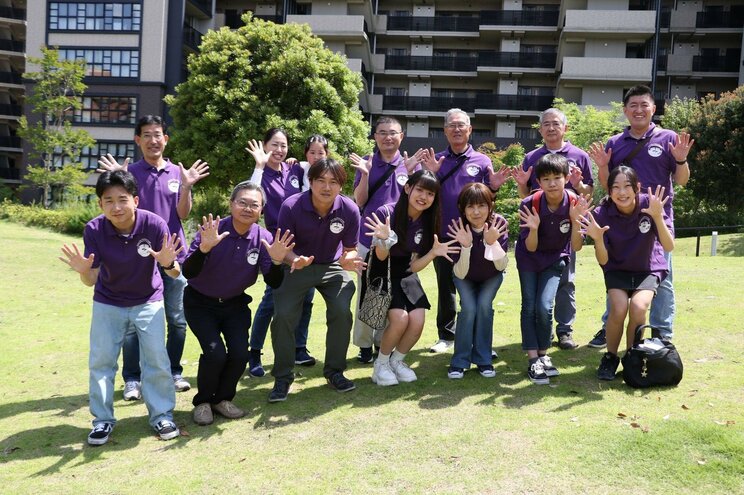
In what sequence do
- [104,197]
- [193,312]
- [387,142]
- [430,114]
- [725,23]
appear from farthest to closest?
1. [430,114]
2. [725,23]
3. [387,142]
4. [193,312]
5. [104,197]

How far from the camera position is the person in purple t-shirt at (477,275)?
525cm

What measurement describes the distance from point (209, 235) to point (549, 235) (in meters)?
2.93

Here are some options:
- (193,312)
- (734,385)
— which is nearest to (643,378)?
(734,385)

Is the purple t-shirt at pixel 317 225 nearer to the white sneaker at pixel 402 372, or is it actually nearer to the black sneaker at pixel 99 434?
the white sneaker at pixel 402 372

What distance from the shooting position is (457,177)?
19.8ft

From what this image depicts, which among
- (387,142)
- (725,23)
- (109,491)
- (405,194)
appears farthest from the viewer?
(725,23)

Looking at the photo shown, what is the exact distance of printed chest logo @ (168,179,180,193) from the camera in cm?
532

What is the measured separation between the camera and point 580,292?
9.45 metres

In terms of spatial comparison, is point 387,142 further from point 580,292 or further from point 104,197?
point 580,292

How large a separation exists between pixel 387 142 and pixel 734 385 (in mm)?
3704

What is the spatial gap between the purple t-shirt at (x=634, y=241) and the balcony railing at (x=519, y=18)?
33157 millimetres

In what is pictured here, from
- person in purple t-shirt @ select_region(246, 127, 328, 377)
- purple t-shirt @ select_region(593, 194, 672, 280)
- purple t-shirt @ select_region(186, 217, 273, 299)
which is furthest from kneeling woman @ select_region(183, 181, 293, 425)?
purple t-shirt @ select_region(593, 194, 672, 280)

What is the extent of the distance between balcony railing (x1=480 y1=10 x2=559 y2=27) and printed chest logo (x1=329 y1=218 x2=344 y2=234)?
33.8m

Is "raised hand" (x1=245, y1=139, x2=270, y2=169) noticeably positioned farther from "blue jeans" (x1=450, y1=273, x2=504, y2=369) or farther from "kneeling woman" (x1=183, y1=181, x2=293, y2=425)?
"blue jeans" (x1=450, y1=273, x2=504, y2=369)
